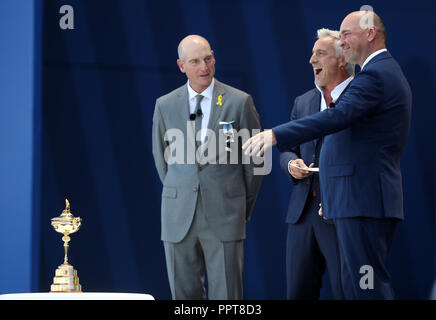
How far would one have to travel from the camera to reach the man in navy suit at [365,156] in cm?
328

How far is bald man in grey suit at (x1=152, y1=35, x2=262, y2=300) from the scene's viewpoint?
4.08 metres

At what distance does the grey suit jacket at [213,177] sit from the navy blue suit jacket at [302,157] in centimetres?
23

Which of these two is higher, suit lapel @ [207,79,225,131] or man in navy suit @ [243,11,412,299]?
suit lapel @ [207,79,225,131]

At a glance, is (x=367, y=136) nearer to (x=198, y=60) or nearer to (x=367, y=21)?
(x=367, y=21)

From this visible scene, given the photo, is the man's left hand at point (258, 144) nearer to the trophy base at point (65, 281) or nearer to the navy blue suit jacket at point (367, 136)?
the navy blue suit jacket at point (367, 136)

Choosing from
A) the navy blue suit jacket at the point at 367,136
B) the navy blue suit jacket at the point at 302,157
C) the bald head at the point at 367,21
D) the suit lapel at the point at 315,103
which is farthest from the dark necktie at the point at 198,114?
the bald head at the point at 367,21

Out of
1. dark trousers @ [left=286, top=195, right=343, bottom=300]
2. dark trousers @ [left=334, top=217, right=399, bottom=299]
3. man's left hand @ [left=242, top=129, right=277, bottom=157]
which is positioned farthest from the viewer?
dark trousers @ [left=286, top=195, right=343, bottom=300]

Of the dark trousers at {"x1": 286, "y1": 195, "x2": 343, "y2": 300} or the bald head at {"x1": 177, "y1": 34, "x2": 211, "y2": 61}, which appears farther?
the bald head at {"x1": 177, "y1": 34, "x2": 211, "y2": 61}

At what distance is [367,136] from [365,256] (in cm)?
55

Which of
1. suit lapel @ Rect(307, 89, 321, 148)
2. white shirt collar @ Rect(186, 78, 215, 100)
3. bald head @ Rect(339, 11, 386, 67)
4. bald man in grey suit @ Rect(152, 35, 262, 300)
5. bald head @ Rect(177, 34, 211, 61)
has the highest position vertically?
bald head @ Rect(177, 34, 211, 61)

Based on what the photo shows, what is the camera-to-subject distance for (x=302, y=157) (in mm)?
4160

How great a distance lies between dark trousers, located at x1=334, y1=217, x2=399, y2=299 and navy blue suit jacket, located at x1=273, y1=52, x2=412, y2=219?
0.18 ft

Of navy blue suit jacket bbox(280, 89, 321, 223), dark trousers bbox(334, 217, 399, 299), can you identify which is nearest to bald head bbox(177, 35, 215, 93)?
navy blue suit jacket bbox(280, 89, 321, 223)

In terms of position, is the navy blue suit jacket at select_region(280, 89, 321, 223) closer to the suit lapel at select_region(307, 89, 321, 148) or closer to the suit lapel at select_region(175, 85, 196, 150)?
the suit lapel at select_region(307, 89, 321, 148)
